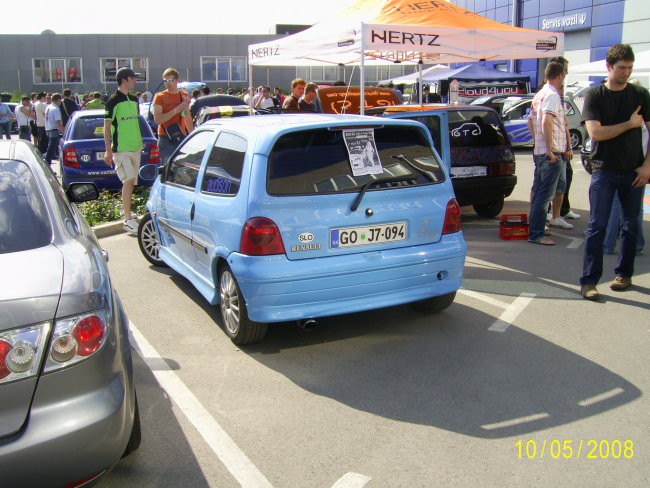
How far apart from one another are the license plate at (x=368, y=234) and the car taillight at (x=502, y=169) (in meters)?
4.60

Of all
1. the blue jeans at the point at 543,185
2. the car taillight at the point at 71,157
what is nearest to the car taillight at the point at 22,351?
the blue jeans at the point at 543,185

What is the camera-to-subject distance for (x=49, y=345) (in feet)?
7.92

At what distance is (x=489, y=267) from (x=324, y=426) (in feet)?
12.5

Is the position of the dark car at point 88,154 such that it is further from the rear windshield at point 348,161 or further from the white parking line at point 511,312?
the white parking line at point 511,312

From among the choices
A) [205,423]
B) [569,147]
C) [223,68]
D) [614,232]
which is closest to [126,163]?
[569,147]

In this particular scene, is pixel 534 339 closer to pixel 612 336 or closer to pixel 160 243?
pixel 612 336

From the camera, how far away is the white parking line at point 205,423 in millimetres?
3131

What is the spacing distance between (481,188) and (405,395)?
5321mm

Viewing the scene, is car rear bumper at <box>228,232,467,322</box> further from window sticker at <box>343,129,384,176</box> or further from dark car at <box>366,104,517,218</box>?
dark car at <box>366,104,517,218</box>

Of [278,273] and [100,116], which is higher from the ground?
[100,116]

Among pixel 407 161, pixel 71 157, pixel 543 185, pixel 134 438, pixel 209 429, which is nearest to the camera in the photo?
pixel 134 438

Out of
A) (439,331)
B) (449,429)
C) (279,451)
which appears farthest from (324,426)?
(439,331)

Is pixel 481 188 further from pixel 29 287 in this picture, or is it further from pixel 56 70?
pixel 56 70

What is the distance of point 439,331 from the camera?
5.02 metres
